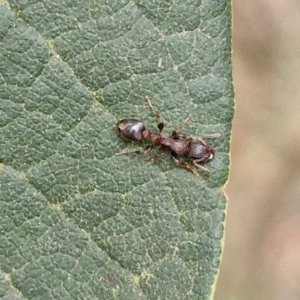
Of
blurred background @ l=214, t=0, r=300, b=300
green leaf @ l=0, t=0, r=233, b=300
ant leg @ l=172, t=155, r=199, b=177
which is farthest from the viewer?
blurred background @ l=214, t=0, r=300, b=300

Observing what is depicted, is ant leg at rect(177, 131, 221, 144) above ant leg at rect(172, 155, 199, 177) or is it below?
above

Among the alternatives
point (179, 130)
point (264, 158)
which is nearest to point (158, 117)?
point (179, 130)

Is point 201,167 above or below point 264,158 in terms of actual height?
below

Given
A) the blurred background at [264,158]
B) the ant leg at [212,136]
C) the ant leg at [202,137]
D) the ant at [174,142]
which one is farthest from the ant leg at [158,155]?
the blurred background at [264,158]

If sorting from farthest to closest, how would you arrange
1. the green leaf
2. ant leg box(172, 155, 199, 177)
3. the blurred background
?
the blurred background < ant leg box(172, 155, 199, 177) < the green leaf

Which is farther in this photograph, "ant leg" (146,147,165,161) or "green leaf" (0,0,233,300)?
"ant leg" (146,147,165,161)

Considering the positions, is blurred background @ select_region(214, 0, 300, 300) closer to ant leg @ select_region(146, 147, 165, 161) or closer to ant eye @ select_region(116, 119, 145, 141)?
ant leg @ select_region(146, 147, 165, 161)

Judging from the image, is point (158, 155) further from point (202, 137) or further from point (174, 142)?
point (202, 137)

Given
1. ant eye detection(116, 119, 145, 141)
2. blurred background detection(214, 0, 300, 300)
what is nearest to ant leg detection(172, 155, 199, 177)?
ant eye detection(116, 119, 145, 141)
